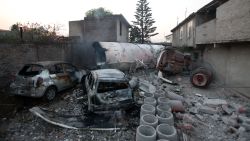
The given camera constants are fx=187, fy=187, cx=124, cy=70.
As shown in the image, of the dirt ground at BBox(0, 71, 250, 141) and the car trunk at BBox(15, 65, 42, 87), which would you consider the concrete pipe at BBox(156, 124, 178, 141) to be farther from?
the car trunk at BBox(15, 65, 42, 87)

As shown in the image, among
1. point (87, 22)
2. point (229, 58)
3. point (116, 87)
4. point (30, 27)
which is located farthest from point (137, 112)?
point (87, 22)

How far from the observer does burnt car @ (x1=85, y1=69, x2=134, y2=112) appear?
6.11m


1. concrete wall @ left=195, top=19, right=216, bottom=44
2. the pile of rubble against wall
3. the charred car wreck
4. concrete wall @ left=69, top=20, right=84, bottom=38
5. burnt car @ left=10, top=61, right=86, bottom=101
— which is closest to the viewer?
the pile of rubble against wall

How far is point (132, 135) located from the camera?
5457mm

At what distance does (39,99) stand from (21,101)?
2.36 ft

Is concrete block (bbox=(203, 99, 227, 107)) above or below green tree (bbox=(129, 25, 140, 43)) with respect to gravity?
below

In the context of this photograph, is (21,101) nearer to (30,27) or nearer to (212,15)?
(30,27)

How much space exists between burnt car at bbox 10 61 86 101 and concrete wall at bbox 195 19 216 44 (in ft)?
31.2

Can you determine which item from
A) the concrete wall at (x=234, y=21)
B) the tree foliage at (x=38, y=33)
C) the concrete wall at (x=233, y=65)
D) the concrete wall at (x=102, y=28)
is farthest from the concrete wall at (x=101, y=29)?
the concrete wall at (x=234, y=21)

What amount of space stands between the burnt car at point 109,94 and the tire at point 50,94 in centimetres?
245

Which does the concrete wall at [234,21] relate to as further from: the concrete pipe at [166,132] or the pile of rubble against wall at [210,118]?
the concrete pipe at [166,132]

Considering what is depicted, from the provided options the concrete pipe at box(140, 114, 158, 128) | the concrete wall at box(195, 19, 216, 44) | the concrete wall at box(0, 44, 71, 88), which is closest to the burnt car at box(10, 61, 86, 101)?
the concrete wall at box(0, 44, 71, 88)

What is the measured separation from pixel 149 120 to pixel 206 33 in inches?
403

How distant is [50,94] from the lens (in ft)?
26.3
